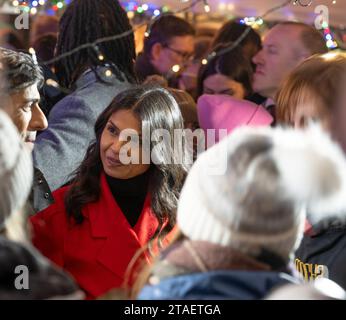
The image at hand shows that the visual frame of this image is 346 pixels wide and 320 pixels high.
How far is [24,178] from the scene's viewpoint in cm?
163

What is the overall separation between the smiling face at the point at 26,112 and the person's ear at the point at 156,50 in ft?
3.44

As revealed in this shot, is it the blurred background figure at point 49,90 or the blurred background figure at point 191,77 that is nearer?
the blurred background figure at point 49,90

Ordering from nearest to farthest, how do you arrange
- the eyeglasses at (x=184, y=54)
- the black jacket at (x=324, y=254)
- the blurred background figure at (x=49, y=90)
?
the black jacket at (x=324, y=254) → the blurred background figure at (x=49, y=90) → the eyeglasses at (x=184, y=54)

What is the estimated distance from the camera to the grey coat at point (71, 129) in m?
2.77

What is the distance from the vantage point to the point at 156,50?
3.57m

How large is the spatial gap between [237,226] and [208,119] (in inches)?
65.1

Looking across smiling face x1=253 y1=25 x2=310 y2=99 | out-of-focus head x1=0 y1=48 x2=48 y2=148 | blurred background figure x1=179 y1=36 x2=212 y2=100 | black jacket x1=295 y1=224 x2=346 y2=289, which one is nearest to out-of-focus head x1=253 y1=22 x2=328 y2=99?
smiling face x1=253 y1=25 x2=310 y2=99

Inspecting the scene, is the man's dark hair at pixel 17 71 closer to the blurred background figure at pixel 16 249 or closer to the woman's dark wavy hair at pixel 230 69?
the blurred background figure at pixel 16 249

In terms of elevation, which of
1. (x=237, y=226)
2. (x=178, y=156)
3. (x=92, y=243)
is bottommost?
(x=92, y=243)

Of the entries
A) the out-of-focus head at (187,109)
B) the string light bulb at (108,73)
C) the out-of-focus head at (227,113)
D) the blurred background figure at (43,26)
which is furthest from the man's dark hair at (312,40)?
the blurred background figure at (43,26)

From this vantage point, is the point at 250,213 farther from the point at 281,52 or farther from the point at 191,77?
the point at 191,77

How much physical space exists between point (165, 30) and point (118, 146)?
1.31 metres

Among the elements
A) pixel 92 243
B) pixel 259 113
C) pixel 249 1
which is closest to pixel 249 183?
pixel 92 243

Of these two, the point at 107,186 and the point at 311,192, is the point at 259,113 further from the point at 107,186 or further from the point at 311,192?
the point at 311,192
